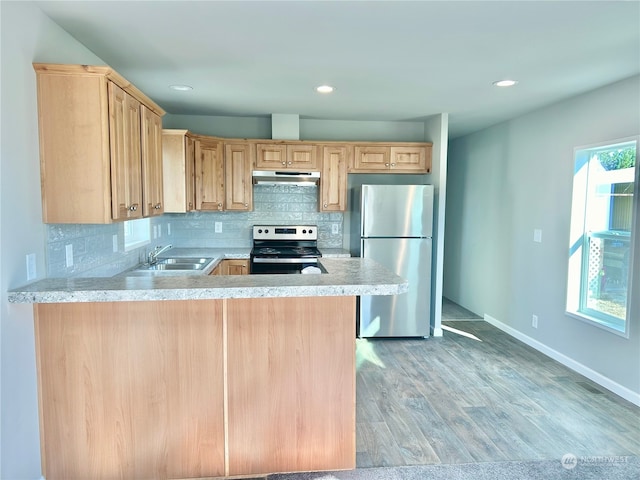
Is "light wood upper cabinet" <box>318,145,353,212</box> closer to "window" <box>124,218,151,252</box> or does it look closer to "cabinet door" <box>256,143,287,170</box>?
"cabinet door" <box>256,143,287,170</box>

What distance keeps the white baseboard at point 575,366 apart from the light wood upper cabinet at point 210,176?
345cm

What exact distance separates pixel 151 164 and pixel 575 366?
3.80 meters

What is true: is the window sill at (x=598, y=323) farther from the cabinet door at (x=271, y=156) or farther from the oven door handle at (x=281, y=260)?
the cabinet door at (x=271, y=156)

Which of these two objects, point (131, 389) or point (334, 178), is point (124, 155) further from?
point (334, 178)

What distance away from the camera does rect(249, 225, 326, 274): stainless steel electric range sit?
13.5ft

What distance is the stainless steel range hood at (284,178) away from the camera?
430 cm

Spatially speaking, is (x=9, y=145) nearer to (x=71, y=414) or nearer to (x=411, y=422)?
(x=71, y=414)

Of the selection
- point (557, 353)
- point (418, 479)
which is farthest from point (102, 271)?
point (557, 353)

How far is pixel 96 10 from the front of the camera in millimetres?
1951

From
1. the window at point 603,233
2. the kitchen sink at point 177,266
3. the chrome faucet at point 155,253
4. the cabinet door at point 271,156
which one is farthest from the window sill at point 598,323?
the chrome faucet at point 155,253

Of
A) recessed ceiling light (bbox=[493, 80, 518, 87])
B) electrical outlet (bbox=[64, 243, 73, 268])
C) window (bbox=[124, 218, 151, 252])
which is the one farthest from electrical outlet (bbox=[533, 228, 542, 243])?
electrical outlet (bbox=[64, 243, 73, 268])

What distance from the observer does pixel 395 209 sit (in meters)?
4.30

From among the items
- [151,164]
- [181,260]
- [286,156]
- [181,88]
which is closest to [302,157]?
[286,156]

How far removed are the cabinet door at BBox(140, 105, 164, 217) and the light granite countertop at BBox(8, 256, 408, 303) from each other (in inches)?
32.2
